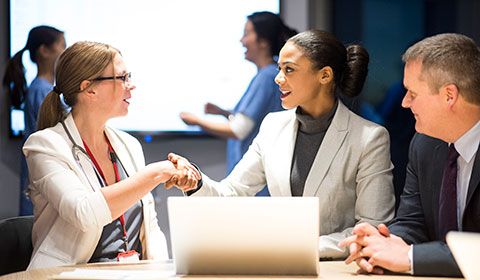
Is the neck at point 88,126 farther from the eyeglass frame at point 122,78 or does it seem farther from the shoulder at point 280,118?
the shoulder at point 280,118

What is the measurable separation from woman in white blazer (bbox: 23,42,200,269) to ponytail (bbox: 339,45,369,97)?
665mm

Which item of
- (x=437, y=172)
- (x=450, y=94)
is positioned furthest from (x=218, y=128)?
(x=450, y=94)

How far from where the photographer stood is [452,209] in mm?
2820

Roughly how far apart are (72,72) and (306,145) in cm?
92

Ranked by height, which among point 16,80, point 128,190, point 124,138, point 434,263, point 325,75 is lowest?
point 434,263

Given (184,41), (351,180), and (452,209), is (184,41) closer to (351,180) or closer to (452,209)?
(351,180)

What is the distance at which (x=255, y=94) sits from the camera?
4797 mm

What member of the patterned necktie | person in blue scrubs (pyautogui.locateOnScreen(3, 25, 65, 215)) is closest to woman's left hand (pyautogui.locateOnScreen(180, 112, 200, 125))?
person in blue scrubs (pyautogui.locateOnScreen(3, 25, 65, 215))

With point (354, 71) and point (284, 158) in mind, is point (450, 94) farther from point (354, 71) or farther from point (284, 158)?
point (284, 158)

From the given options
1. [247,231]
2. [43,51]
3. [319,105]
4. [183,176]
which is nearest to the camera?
[247,231]

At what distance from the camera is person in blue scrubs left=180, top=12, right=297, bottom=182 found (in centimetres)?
480

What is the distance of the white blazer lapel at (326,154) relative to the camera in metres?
3.28

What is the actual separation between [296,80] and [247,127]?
153cm

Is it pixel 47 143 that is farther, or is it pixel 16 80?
pixel 16 80
